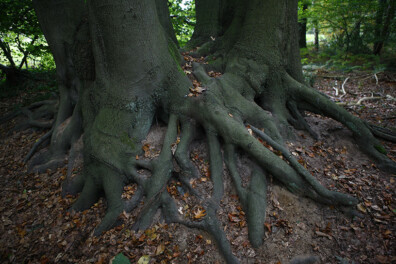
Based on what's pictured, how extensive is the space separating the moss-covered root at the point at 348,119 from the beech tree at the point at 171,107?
20 mm

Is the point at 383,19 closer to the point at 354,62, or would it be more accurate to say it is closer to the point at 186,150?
the point at 354,62

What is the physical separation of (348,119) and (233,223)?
319cm

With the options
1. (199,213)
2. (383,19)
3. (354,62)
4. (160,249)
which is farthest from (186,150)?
(383,19)

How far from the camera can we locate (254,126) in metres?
4.13

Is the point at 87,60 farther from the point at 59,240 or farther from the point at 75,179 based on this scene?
the point at 59,240

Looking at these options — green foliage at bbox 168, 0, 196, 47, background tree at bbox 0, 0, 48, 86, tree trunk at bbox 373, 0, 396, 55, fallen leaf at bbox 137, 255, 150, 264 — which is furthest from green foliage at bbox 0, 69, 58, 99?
tree trunk at bbox 373, 0, 396, 55

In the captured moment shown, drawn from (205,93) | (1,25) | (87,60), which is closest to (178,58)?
(205,93)

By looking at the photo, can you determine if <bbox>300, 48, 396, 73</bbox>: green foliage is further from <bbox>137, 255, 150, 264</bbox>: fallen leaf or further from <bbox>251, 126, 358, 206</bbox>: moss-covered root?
<bbox>137, 255, 150, 264</bbox>: fallen leaf

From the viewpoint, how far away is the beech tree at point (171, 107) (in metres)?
3.28

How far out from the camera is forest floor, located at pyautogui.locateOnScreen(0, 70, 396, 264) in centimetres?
278

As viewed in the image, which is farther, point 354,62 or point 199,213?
point 354,62

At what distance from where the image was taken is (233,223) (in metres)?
3.06

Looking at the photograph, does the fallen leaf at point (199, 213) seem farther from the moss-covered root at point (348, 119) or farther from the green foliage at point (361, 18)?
the green foliage at point (361, 18)

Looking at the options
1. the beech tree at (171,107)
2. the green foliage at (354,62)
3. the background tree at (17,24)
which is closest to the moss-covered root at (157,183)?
the beech tree at (171,107)
